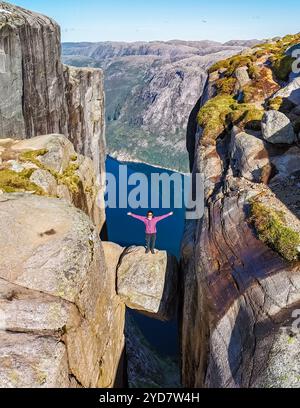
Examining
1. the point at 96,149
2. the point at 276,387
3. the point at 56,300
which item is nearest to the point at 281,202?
the point at 276,387

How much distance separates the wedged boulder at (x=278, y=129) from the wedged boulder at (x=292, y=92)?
24.0 ft

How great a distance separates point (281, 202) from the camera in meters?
21.1

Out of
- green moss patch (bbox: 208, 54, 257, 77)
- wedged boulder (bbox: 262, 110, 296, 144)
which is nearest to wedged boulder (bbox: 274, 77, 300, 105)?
wedged boulder (bbox: 262, 110, 296, 144)

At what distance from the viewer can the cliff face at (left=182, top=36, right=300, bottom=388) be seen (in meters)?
14.2

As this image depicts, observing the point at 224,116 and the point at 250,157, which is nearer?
the point at 250,157

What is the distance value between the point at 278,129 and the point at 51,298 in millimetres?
19796

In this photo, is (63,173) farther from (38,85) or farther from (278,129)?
(278,129)

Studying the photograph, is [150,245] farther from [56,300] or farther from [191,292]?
[56,300]

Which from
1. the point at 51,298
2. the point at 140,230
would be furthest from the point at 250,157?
the point at 140,230

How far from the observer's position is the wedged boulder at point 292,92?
33.4 m

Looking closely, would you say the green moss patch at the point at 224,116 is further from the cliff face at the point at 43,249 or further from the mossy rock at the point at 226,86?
the cliff face at the point at 43,249

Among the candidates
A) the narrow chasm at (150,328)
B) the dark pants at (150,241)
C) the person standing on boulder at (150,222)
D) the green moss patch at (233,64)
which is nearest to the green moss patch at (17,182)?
the person standing on boulder at (150,222)

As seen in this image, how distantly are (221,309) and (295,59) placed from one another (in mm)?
34032

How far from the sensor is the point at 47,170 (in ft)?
99.4
